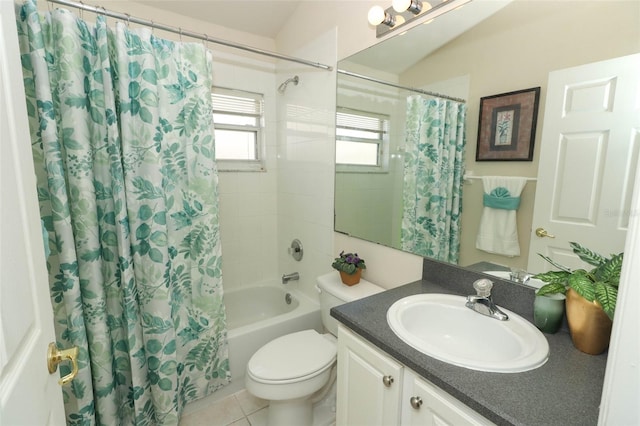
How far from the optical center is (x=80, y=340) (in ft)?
4.22

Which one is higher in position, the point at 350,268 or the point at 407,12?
the point at 407,12

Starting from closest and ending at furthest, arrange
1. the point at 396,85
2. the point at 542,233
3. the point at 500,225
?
the point at 542,233 < the point at 500,225 < the point at 396,85

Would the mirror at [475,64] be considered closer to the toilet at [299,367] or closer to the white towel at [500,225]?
the white towel at [500,225]

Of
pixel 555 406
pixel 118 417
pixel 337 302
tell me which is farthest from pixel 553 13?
pixel 118 417

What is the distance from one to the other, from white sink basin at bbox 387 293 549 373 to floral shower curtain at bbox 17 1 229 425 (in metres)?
1.14

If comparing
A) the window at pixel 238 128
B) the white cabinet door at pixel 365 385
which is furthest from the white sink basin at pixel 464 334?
the window at pixel 238 128

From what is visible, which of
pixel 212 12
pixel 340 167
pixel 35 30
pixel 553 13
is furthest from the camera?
pixel 212 12

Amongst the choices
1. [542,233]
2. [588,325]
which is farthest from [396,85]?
[588,325]

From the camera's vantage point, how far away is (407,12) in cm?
136

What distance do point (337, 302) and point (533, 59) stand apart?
1.32 meters

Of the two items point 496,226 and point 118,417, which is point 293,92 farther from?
point 118,417

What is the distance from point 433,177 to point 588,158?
56 centimetres

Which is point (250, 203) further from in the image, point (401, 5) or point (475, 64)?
point (475, 64)

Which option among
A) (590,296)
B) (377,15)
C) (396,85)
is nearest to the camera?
(590,296)
